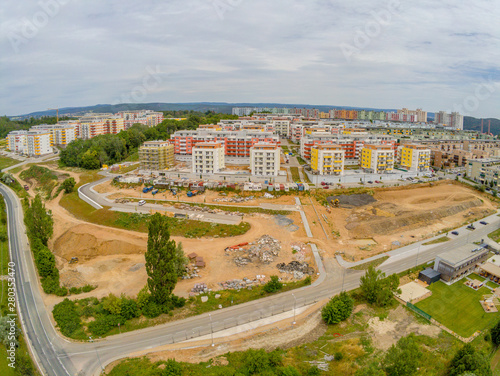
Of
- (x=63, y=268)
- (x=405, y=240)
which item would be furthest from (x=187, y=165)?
(x=405, y=240)

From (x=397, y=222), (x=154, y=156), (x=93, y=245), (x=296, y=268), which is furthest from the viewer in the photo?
(x=154, y=156)

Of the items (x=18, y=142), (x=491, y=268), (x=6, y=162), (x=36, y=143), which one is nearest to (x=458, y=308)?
(x=491, y=268)

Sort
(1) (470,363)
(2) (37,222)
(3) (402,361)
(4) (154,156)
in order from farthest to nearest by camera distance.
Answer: (4) (154,156)
(2) (37,222)
(1) (470,363)
(3) (402,361)

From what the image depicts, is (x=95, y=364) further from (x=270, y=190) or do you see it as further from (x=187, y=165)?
(x=187, y=165)

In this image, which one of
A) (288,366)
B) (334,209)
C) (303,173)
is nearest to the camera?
(288,366)

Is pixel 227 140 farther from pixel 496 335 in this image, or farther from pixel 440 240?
pixel 496 335

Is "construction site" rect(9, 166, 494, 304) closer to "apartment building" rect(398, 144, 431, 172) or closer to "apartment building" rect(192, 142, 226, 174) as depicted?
"apartment building" rect(192, 142, 226, 174)
